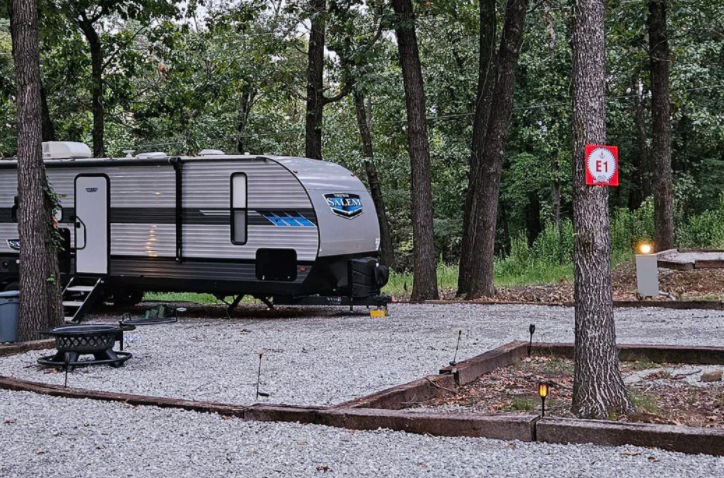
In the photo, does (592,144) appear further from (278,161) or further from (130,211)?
(130,211)

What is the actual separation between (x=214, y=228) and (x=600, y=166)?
942 centimetres

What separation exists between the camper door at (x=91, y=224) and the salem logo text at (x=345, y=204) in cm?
400

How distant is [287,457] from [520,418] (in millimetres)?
1518

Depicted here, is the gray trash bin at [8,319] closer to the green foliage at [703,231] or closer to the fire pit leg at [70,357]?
the fire pit leg at [70,357]

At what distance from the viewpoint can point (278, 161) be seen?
14094 millimetres

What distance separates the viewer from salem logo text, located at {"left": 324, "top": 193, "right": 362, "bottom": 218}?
1434cm

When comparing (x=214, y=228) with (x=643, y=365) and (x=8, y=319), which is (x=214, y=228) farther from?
(x=643, y=365)

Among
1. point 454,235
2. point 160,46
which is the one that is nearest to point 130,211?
point 160,46

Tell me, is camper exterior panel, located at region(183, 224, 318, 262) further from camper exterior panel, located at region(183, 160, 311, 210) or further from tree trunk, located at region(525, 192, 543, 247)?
tree trunk, located at region(525, 192, 543, 247)

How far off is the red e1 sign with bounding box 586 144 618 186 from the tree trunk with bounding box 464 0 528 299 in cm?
1054

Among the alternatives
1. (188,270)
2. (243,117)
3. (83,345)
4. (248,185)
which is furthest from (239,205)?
(243,117)

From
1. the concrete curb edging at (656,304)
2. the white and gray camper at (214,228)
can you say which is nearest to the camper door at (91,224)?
the white and gray camper at (214,228)

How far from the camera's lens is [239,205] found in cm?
1438

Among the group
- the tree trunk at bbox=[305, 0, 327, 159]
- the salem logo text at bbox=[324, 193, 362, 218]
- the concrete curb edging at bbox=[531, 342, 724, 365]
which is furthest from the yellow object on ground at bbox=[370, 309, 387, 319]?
the tree trunk at bbox=[305, 0, 327, 159]
